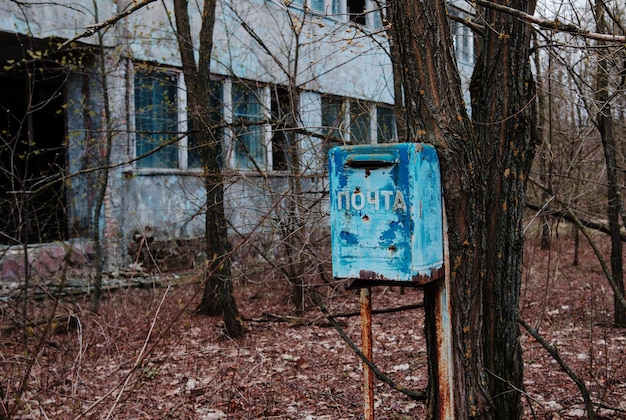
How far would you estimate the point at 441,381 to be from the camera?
2723mm

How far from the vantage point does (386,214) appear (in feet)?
8.59

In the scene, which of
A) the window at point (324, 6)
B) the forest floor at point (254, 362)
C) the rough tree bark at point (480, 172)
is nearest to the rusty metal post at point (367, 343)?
the rough tree bark at point (480, 172)

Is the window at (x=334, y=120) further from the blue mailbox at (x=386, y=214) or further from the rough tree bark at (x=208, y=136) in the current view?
the blue mailbox at (x=386, y=214)

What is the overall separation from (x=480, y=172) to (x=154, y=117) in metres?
7.94

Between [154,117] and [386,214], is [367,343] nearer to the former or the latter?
[386,214]

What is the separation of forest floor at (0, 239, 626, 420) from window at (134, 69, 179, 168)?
2414 millimetres

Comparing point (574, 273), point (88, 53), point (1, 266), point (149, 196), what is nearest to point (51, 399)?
point (1, 266)

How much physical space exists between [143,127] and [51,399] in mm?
5872

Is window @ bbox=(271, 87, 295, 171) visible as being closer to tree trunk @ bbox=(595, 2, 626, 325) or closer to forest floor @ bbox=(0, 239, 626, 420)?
forest floor @ bbox=(0, 239, 626, 420)

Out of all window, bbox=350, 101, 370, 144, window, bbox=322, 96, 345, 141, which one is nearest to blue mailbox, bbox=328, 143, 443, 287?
window, bbox=322, 96, 345, 141

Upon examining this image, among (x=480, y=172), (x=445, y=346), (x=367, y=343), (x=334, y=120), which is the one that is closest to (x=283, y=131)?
(x=334, y=120)

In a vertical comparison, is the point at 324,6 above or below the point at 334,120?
above

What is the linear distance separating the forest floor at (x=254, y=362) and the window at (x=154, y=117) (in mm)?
2414

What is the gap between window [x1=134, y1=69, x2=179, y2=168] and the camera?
9.82 meters
